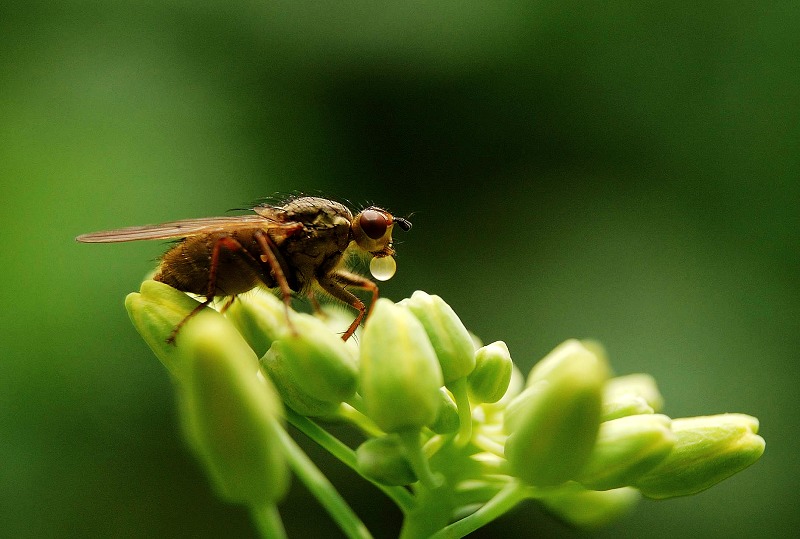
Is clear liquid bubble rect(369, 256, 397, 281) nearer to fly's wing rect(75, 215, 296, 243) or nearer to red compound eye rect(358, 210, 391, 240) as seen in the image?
red compound eye rect(358, 210, 391, 240)

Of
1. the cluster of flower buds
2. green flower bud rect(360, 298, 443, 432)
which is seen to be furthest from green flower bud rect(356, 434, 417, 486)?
green flower bud rect(360, 298, 443, 432)

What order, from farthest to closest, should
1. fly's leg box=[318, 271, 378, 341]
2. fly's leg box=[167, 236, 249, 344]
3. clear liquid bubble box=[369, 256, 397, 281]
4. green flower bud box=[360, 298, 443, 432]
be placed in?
clear liquid bubble box=[369, 256, 397, 281]
fly's leg box=[318, 271, 378, 341]
fly's leg box=[167, 236, 249, 344]
green flower bud box=[360, 298, 443, 432]

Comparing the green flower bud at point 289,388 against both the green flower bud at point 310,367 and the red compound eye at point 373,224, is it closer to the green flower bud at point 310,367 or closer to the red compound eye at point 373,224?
the green flower bud at point 310,367

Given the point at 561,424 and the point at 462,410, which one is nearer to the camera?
the point at 561,424

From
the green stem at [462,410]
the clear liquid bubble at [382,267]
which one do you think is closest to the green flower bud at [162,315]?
the green stem at [462,410]

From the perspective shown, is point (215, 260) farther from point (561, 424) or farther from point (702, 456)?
point (702, 456)

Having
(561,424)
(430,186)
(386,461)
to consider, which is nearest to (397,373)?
(386,461)
